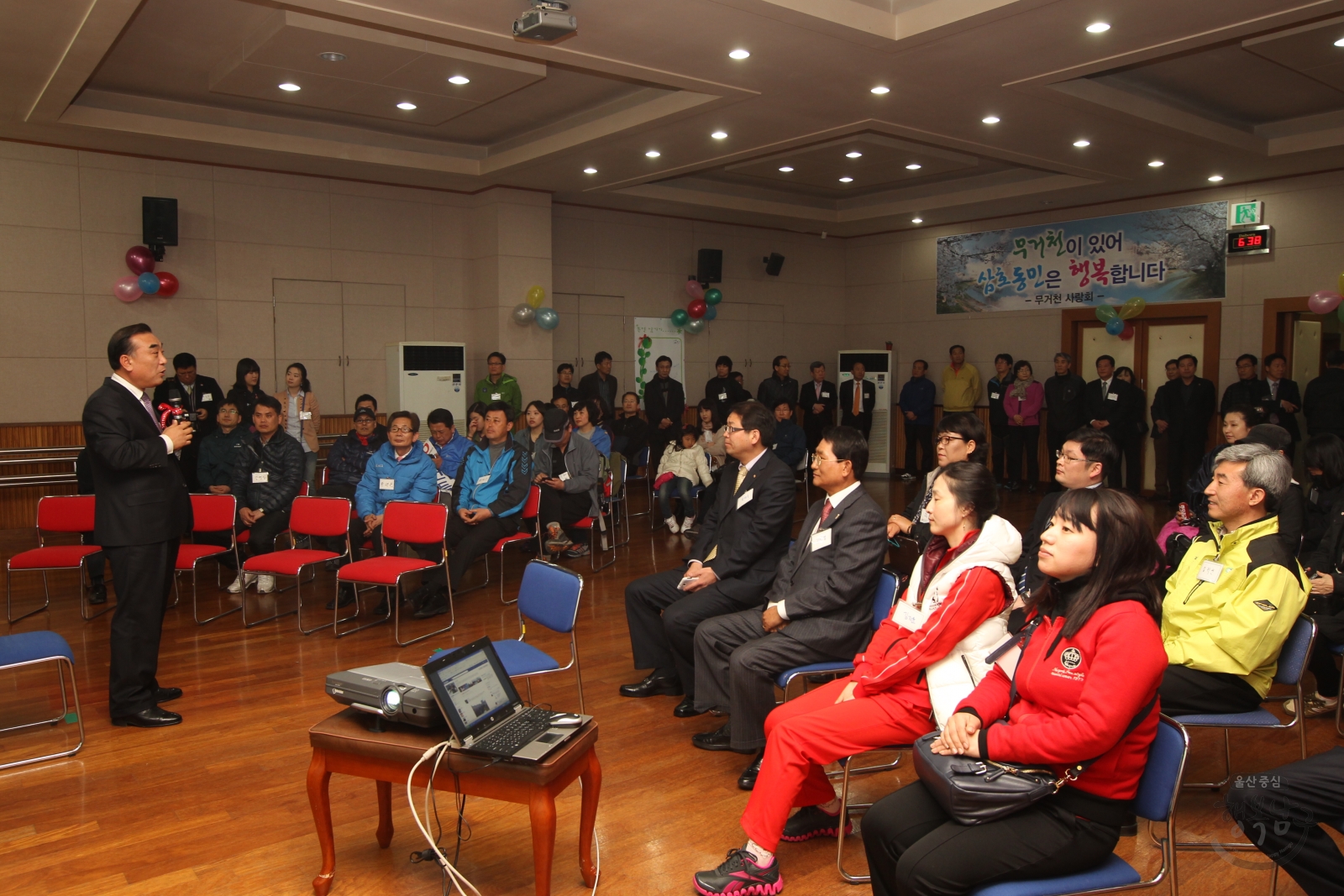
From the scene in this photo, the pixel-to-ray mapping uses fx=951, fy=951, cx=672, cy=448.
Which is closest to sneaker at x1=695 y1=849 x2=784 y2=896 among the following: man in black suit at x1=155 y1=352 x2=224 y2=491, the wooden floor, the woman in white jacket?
the wooden floor

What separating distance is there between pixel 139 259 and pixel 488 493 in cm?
471

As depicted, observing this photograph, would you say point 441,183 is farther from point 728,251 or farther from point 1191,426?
point 1191,426

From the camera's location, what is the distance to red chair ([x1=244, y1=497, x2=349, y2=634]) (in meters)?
5.60

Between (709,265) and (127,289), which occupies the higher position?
(709,265)

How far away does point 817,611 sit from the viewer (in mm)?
3553

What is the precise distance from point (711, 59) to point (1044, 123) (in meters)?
3.34

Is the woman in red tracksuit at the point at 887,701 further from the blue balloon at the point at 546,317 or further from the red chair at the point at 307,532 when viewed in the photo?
the blue balloon at the point at 546,317

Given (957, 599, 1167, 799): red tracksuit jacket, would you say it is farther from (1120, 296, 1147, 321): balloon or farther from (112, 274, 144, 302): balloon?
(1120, 296, 1147, 321): balloon

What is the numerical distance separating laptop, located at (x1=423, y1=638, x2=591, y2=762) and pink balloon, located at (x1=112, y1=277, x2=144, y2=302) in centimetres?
783

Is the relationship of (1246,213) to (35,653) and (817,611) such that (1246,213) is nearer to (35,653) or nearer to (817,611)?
(817,611)

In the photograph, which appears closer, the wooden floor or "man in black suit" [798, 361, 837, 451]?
A: the wooden floor

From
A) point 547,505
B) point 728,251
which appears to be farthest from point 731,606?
point 728,251

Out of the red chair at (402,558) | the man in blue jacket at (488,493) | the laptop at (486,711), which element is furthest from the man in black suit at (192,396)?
the laptop at (486,711)

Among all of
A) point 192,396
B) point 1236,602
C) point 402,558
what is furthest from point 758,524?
point 192,396
